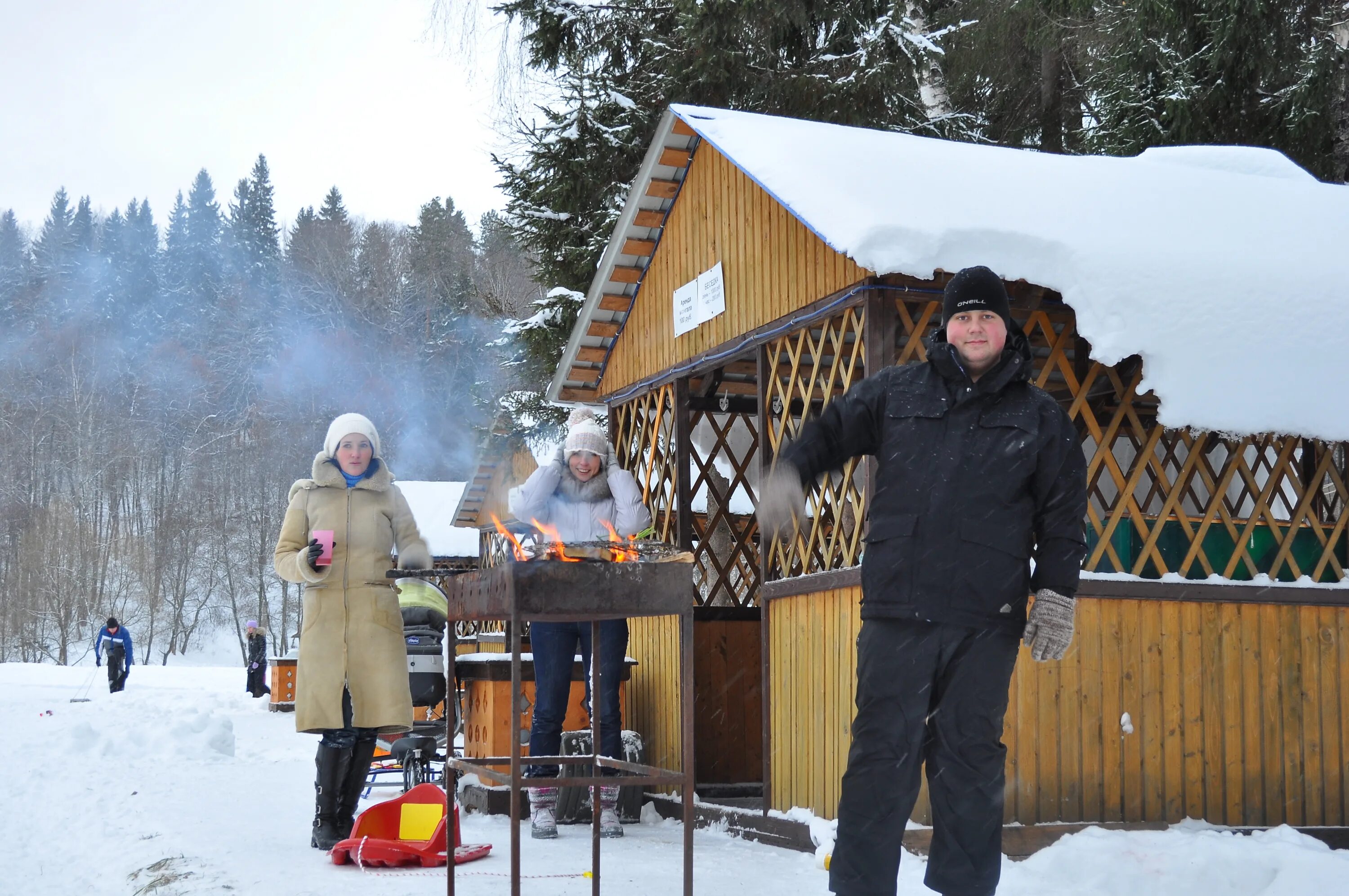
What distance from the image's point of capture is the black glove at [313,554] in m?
5.04

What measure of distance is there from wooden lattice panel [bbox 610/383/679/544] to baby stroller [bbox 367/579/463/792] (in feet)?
4.56

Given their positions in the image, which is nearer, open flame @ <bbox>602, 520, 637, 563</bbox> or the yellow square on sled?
open flame @ <bbox>602, 520, 637, 563</bbox>

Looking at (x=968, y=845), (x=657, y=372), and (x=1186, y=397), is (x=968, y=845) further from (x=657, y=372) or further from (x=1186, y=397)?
(x=657, y=372)

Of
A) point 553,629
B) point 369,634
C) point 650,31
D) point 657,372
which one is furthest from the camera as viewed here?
point 650,31

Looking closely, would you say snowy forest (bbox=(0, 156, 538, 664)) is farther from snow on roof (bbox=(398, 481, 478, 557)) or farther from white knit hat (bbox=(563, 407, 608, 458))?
white knit hat (bbox=(563, 407, 608, 458))

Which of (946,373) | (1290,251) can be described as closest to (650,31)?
(1290,251)

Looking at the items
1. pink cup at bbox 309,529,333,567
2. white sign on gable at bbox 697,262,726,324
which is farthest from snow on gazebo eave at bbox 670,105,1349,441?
Answer: pink cup at bbox 309,529,333,567

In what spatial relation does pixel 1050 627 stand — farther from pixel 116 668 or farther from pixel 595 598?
pixel 116 668

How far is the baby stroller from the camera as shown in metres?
7.06

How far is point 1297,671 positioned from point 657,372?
3.82 meters

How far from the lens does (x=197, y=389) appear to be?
49750mm

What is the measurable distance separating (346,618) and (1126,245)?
11.8 ft

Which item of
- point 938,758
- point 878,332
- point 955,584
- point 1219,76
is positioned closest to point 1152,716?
point 878,332

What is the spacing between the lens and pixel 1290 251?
637cm
